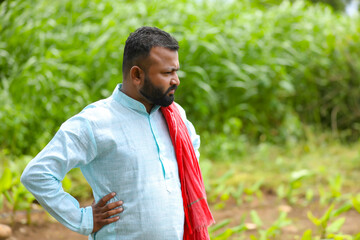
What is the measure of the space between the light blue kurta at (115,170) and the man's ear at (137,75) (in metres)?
0.07

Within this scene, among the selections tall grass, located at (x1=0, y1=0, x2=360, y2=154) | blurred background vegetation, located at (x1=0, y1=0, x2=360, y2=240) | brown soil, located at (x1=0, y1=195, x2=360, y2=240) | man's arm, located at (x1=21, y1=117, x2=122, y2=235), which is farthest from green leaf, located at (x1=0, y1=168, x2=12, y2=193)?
man's arm, located at (x1=21, y1=117, x2=122, y2=235)

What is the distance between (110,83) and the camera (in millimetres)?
4340

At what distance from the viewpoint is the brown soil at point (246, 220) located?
2920 mm

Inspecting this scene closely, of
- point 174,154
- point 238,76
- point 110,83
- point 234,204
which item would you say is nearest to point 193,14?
point 238,76

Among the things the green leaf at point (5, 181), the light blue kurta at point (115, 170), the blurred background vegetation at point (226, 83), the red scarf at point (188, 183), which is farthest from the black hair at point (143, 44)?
the blurred background vegetation at point (226, 83)

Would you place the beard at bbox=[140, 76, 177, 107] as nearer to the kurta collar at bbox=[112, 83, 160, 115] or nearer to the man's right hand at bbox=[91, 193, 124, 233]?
the kurta collar at bbox=[112, 83, 160, 115]

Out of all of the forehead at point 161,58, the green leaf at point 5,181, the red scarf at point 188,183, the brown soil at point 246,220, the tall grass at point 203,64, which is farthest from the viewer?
the tall grass at point 203,64

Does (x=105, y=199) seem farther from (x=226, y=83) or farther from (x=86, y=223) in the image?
(x=226, y=83)

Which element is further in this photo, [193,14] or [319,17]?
[319,17]

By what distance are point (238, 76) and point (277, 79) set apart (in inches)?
25.9

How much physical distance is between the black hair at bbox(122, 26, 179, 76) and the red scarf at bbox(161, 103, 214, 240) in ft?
0.74

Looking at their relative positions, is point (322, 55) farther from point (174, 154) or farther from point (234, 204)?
point (174, 154)

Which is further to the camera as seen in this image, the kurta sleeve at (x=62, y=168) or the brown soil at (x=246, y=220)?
the brown soil at (x=246, y=220)

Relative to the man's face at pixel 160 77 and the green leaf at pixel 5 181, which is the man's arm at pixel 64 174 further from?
the green leaf at pixel 5 181
